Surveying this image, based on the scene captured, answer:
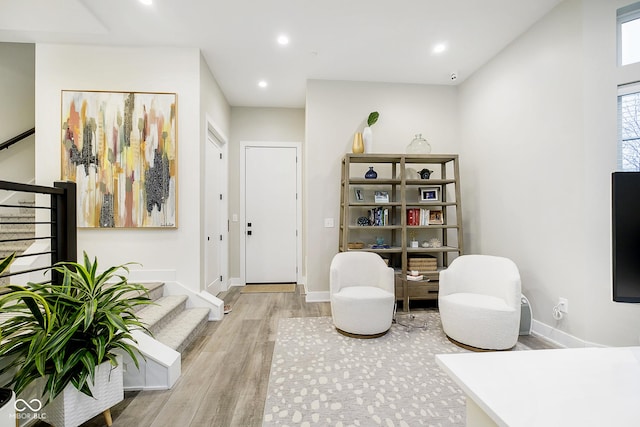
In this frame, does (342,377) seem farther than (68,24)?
No

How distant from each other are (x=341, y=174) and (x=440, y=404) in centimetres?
267

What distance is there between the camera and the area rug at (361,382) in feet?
5.08

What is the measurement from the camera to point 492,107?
3.17 m

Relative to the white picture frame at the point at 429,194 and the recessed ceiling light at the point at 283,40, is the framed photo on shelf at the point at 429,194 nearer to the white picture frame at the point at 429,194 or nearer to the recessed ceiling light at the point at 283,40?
the white picture frame at the point at 429,194

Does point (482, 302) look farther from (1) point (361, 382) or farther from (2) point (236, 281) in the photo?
(2) point (236, 281)

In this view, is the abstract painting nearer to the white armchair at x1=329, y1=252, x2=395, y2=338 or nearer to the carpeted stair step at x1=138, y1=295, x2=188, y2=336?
the carpeted stair step at x1=138, y1=295, x2=188, y2=336

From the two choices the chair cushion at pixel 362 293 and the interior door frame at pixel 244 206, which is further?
the interior door frame at pixel 244 206

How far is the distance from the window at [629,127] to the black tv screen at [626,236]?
1967 mm

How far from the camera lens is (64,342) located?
4.24 feet

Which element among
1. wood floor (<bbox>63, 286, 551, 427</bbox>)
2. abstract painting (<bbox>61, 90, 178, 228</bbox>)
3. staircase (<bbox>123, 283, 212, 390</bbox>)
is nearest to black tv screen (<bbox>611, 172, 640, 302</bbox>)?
wood floor (<bbox>63, 286, 551, 427</bbox>)

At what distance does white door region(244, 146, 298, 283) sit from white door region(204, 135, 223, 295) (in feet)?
1.72

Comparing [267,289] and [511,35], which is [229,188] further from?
[511,35]

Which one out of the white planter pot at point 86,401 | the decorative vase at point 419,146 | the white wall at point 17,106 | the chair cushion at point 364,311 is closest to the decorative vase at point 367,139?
the decorative vase at point 419,146

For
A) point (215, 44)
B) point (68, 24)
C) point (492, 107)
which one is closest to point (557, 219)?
point (492, 107)
